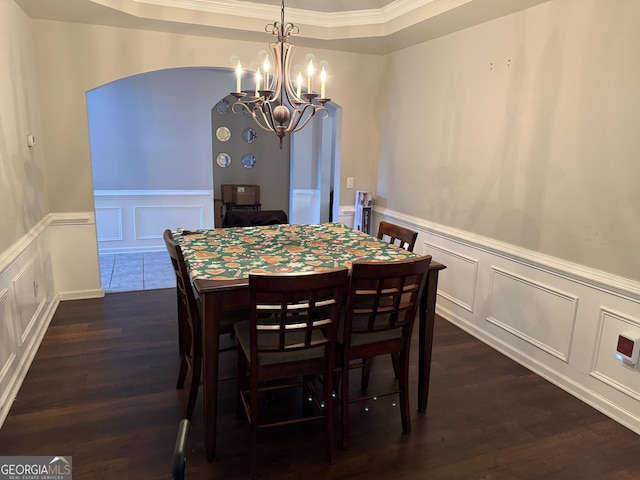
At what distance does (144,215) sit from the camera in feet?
20.3

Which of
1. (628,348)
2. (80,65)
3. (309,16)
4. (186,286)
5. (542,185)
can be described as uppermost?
(309,16)

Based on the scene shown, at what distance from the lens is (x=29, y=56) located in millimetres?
3529

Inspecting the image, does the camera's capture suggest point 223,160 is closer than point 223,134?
No

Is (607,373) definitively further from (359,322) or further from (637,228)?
(359,322)

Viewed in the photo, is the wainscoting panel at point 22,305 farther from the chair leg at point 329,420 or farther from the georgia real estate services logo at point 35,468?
the chair leg at point 329,420

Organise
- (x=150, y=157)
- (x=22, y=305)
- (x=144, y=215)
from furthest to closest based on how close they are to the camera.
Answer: (x=144, y=215) < (x=150, y=157) < (x=22, y=305)

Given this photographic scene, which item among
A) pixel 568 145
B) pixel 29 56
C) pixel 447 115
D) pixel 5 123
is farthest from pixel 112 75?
pixel 568 145

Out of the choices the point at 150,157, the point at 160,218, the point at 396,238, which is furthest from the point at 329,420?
the point at 150,157

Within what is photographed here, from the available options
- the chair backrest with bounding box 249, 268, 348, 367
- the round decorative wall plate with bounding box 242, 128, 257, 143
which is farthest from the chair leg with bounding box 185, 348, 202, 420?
the round decorative wall plate with bounding box 242, 128, 257, 143

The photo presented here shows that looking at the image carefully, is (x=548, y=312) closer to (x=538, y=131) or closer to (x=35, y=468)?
(x=538, y=131)

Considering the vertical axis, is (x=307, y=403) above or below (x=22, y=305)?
below

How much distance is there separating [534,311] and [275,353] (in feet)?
6.57

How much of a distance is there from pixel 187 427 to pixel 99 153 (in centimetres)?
568

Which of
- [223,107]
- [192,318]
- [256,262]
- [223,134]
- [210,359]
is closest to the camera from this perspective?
[210,359]
